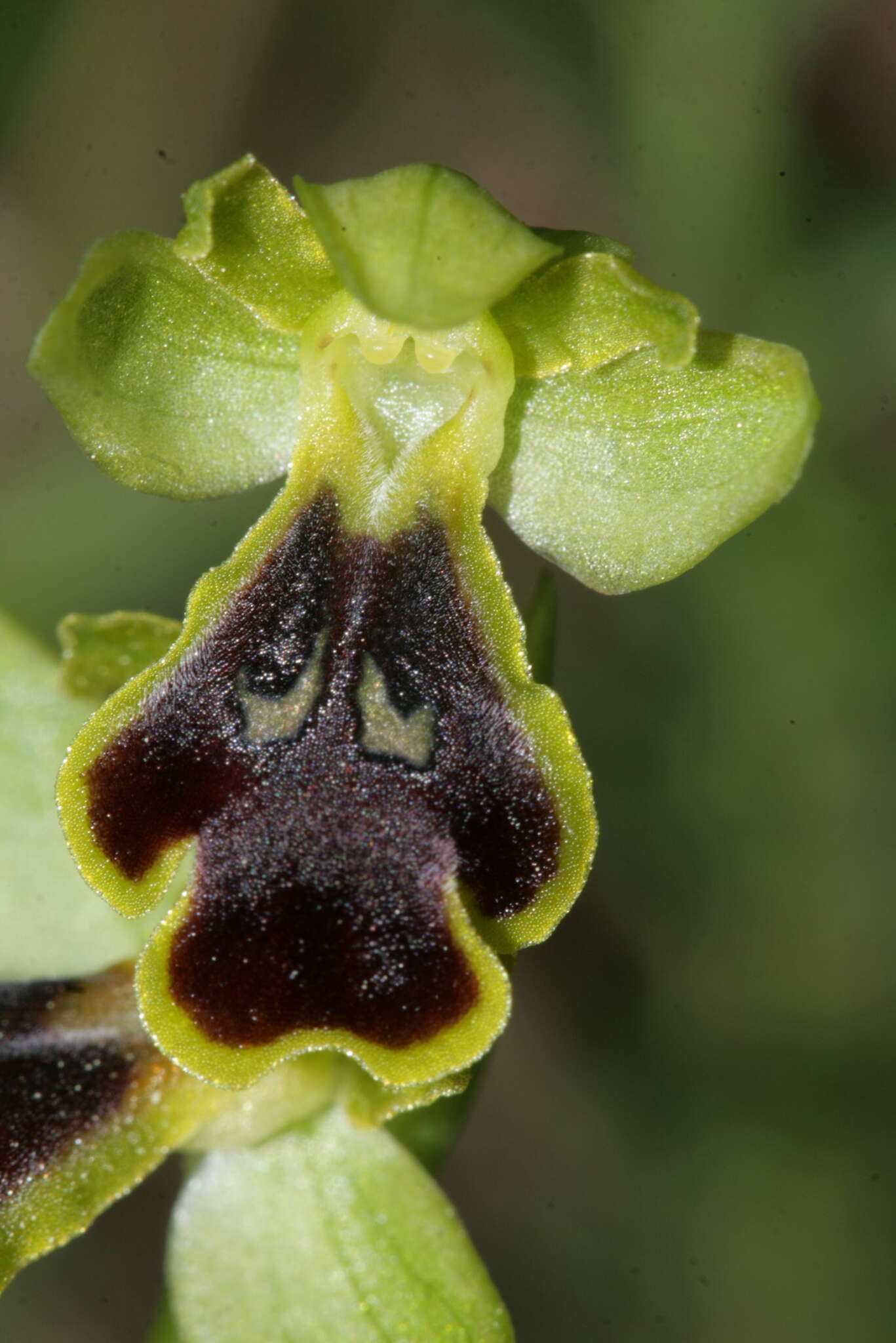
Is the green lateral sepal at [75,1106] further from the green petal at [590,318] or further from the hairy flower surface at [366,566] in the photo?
the green petal at [590,318]

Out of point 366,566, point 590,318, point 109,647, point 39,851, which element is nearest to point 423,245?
point 590,318

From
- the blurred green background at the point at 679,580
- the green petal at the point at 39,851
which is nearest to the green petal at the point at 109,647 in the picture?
the green petal at the point at 39,851

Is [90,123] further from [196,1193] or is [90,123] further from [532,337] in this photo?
[196,1193]

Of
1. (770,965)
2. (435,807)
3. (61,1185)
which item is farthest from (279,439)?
(770,965)

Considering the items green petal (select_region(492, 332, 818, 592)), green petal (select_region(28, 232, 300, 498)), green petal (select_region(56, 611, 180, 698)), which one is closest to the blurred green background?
green petal (select_region(56, 611, 180, 698))

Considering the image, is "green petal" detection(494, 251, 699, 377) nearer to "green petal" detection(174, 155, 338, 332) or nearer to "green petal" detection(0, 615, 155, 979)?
"green petal" detection(174, 155, 338, 332)

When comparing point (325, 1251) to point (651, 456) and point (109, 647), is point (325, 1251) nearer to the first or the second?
point (109, 647)
